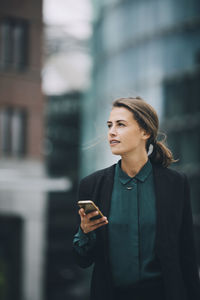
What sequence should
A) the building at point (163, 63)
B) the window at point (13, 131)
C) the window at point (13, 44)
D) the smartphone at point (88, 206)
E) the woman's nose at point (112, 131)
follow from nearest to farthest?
the smartphone at point (88, 206) < the woman's nose at point (112, 131) < the window at point (13, 131) < the window at point (13, 44) < the building at point (163, 63)

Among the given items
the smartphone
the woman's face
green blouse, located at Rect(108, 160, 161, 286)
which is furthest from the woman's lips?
the smartphone

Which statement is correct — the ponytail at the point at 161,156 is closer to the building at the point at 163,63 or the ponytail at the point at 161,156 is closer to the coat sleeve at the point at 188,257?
the coat sleeve at the point at 188,257

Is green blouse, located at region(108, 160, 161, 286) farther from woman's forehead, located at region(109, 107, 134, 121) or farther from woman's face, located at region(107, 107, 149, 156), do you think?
woman's forehead, located at region(109, 107, 134, 121)

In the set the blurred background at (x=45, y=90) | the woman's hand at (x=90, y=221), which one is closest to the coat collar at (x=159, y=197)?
the woman's hand at (x=90, y=221)

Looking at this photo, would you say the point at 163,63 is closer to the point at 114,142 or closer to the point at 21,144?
the point at 21,144

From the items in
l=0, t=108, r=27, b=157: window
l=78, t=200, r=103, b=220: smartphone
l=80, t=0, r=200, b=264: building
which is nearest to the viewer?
l=78, t=200, r=103, b=220: smartphone

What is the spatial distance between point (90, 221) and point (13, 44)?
1886 cm

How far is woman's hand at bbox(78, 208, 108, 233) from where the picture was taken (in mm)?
2817

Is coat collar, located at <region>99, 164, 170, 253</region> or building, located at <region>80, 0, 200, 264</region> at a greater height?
building, located at <region>80, 0, 200, 264</region>

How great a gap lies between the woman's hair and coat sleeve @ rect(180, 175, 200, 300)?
0.26 meters

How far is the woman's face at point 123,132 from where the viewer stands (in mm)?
3064

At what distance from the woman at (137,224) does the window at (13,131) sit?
679 inches

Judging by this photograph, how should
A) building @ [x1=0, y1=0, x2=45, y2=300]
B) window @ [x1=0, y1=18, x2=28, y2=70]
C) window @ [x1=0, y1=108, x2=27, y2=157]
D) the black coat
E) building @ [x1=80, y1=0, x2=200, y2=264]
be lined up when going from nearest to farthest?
1. the black coat
2. window @ [x1=0, y1=108, x2=27, y2=157]
3. building @ [x1=0, y1=0, x2=45, y2=300]
4. window @ [x1=0, y1=18, x2=28, y2=70]
5. building @ [x1=80, y1=0, x2=200, y2=264]

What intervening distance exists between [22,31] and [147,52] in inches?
204
